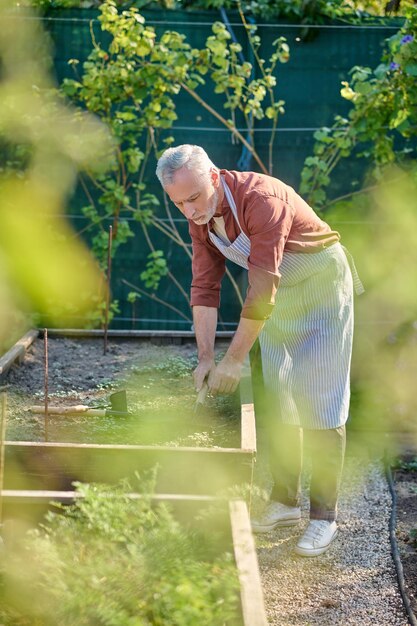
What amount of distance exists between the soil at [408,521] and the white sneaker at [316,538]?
0.29 meters

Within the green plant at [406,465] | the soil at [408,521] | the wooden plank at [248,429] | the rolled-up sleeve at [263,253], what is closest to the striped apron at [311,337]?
the wooden plank at [248,429]

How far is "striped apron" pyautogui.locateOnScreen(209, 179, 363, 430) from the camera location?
3.51 meters

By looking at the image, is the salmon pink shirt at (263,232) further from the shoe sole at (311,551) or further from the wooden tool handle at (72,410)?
the shoe sole at (311,551)

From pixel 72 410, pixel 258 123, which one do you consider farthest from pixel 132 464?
pixel 258 123

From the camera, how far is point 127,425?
11.5ft

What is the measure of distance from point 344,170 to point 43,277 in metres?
2.24

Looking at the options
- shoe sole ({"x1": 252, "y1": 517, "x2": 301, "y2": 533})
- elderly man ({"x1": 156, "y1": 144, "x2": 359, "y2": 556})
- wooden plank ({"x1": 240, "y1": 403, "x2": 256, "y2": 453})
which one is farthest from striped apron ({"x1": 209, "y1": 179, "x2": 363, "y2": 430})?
shoe sole ({"x1": 252, "y1": 517, "x2": 301, "y2": 533})

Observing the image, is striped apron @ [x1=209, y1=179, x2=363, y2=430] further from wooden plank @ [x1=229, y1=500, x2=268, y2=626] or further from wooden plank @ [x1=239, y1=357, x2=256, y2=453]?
wooden plank @ [x1=229, y1=500, x2=268, y2=626]

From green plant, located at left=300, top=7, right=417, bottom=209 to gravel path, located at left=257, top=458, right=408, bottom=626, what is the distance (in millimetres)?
2352

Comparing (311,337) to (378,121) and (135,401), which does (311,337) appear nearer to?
(135,401)

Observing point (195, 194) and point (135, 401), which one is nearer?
point (195, 194)

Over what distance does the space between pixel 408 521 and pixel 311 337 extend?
97 centimetres

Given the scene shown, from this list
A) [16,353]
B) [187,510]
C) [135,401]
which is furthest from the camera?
[16,353]

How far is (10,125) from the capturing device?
20.3 feet
